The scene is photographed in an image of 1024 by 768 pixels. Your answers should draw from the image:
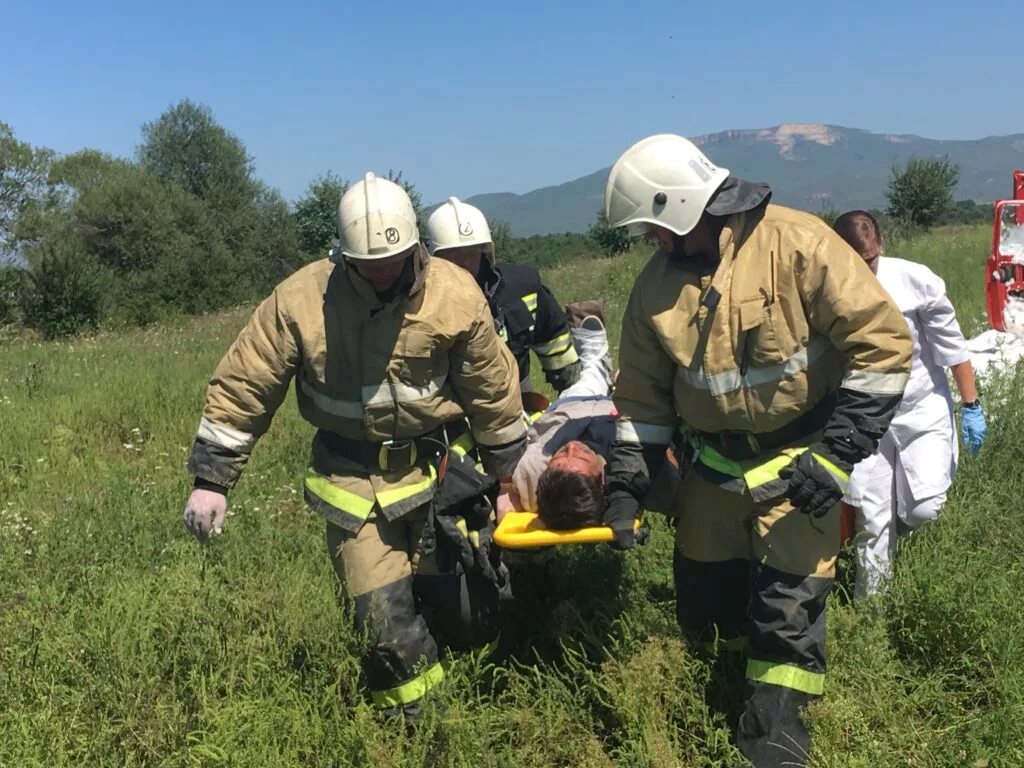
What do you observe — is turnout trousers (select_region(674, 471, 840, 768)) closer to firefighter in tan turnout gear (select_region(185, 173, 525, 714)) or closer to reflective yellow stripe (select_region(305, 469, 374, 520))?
firefighter in tan turnout gear (select_region(185, 173, 525, 714))

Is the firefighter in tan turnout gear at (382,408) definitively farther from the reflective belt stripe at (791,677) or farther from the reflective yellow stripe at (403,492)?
the reflective belt stripe at (791,677)

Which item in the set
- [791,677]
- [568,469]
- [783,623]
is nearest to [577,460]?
[568,469]

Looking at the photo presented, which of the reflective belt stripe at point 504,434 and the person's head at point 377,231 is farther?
the reflective belt stripe at point 504,434

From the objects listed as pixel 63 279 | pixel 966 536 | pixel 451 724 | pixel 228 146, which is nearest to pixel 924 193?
pixel 63 279

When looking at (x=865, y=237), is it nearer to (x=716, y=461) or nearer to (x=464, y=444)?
(x=716, y=461)

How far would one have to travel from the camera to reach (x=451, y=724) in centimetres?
276

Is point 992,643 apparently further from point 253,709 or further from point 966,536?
point 253,709

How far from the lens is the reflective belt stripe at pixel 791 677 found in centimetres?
264

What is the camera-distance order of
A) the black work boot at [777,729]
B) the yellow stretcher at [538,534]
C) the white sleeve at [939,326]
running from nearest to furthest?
the black work boot at [777,729], the yellow stretcher at [538,534], the white sleeve at [939,326]

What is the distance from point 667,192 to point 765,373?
2.20 feet

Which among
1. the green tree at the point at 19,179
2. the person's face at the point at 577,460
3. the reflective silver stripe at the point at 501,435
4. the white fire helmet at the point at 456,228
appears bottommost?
the person's face at the point at 577,460

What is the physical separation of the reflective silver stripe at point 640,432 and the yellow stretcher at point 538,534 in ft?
0.98

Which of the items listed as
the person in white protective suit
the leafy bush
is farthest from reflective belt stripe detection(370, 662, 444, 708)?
the leafy bush

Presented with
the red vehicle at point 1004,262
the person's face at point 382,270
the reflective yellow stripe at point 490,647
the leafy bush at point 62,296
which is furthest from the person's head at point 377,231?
the leafy bush at point 62,296
